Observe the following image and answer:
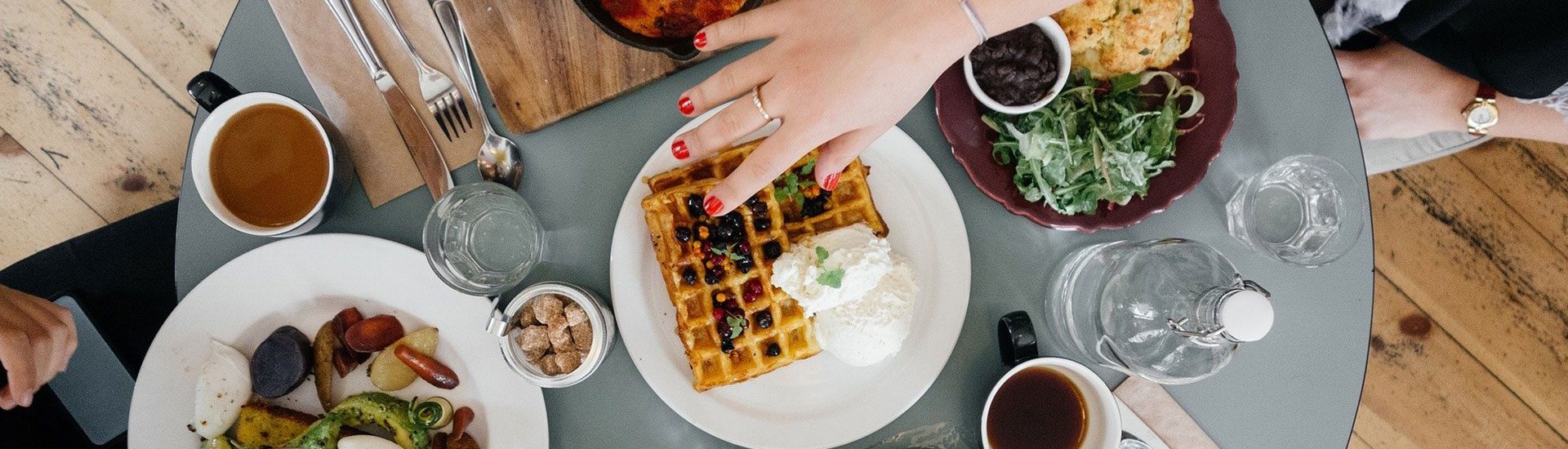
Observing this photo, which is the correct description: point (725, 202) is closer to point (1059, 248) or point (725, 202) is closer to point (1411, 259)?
point (1059, 248)

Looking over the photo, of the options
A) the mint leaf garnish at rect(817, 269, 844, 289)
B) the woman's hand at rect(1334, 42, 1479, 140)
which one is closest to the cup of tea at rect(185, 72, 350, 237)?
the mint leaf garnish at rect(817, 269, 844, 289)

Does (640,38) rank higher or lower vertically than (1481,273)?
higher

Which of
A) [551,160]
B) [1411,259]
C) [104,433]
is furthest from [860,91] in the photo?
[1411,259]

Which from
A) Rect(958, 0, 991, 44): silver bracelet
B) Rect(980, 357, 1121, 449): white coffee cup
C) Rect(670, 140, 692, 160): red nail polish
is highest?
Rect(958, 0, 991, 44): silver bracelet

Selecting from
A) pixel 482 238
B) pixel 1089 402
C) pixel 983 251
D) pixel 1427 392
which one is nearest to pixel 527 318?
pixel 482 238

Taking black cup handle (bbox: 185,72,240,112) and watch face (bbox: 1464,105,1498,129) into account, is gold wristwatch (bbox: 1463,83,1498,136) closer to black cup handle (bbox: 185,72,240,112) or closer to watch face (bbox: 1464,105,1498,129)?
watch face (bbox: 1464,105,1498,129)

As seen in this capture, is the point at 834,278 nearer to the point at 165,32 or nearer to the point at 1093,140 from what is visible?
the point at 1093,140
